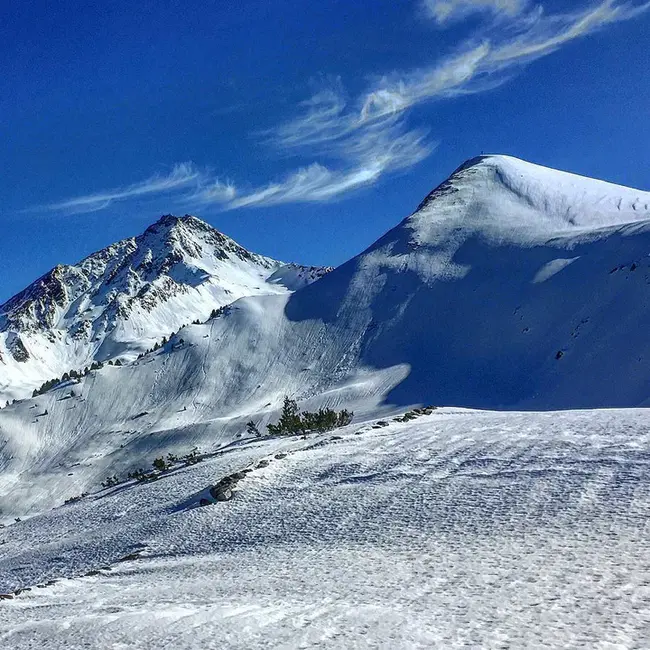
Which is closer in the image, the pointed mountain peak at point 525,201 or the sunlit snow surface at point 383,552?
the sunlit snow surface at point 383,552

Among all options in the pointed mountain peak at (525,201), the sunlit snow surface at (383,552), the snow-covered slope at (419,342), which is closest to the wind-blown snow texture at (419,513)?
the sunlit snow surface at (383,552)

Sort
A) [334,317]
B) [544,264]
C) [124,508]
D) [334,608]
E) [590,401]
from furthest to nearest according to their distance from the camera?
[334,317]
[544,264]
[590,401]
[124,508]
[334,608]

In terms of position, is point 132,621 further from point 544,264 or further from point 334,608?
point 544,264

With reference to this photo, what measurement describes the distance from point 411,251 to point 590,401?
69003 millimetres

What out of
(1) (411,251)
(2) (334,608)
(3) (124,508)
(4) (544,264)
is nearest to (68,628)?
(2) (334,608)

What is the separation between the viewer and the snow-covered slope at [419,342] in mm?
76375

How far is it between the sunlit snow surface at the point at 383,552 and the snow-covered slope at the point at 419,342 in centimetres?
4054

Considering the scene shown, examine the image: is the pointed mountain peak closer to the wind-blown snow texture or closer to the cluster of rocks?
the wind-blown snow texture

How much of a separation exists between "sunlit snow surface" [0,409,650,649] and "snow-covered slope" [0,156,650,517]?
40.5 meters

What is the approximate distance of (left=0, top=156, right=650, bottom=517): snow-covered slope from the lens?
251 ft

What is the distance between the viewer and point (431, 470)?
26766 mm

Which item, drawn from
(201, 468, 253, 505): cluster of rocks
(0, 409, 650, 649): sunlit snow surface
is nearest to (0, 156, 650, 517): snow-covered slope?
(0, 409, 650, 649): sunlit snow surface

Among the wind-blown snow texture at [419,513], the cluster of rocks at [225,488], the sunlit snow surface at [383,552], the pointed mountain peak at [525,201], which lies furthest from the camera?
the pointed mountain peak at [525,201]

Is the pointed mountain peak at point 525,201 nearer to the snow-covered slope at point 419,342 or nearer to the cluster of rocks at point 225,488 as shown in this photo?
the snow-covered slope at point 419,342
